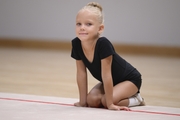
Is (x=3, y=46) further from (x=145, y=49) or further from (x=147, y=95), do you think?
(x=147, y=95)

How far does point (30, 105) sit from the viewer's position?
261cm

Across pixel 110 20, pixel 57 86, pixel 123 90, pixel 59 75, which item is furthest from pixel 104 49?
pixel 110 20

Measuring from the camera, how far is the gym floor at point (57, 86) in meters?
2.38

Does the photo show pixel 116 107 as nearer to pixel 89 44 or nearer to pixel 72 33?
pixel 89 44

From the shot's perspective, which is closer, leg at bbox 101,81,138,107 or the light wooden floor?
leg at bbox 101,81,138,107

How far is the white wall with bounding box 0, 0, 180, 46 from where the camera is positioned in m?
7.06

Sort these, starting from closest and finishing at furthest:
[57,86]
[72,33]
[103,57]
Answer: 1. [103,57]
2. [57,86]
3. [72,33]

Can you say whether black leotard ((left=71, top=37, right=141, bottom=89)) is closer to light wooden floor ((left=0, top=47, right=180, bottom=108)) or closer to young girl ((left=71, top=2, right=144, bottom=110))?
young girl ((left=71, top=2, right=144, bottom=110))

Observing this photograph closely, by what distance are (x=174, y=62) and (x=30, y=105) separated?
11.9ft

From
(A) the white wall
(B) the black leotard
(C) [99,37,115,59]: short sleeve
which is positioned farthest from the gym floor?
(A) the white wall

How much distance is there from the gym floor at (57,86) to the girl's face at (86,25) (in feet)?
1.43

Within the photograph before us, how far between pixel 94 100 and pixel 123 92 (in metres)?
0.19

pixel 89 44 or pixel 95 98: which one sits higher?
pixel 89 44

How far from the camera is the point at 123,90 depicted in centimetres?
263
